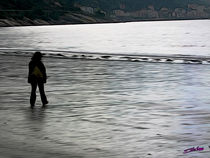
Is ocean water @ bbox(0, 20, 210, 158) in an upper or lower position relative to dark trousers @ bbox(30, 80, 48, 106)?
lower

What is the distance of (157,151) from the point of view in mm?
11242

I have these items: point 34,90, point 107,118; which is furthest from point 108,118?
point 34,90

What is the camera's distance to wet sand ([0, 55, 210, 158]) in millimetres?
11562

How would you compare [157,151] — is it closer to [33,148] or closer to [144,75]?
[33,148]

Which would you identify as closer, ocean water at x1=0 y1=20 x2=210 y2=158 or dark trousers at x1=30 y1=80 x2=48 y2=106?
ocean water at x1=0 y1=20 x2=210 y2=158

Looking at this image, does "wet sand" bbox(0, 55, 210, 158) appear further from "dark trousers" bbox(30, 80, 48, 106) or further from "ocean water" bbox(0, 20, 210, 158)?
"dark trousers" bbox(30, 80, 48, 106)

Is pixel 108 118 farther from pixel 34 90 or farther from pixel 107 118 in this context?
pixel 34 90

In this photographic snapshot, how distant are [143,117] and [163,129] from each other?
203cm

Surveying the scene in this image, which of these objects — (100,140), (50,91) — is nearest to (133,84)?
(50,91)

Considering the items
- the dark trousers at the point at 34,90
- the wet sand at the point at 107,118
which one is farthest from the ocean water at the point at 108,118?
the dark trousers at the point at 34,90

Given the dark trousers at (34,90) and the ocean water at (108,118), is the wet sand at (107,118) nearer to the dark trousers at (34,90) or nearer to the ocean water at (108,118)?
the ocean water at (108,118)

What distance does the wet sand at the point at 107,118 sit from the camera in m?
11.6

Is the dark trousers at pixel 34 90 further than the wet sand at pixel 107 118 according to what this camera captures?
Yes

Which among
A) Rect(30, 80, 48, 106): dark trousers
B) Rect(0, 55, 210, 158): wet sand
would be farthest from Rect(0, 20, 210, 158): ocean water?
Rect(30, 80, 48, 106): dark trousers
